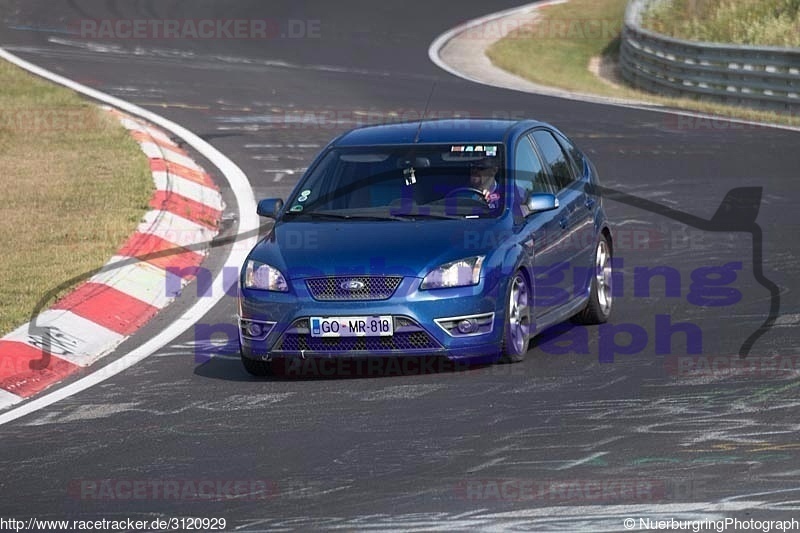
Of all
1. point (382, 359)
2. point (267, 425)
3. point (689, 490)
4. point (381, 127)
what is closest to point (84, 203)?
point (381, 127)

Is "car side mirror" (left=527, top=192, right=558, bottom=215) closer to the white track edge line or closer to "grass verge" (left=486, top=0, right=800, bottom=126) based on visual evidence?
the white track edge line

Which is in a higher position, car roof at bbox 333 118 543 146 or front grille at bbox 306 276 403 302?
car roof at bbox 333 118 543 146

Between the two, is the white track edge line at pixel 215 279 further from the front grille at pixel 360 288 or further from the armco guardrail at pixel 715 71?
the armco guardrail at pixel 715 71

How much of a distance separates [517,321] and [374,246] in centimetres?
100

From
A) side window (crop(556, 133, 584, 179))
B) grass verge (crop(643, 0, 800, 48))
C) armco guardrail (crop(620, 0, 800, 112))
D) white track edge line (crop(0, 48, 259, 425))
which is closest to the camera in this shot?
white track edge line (crop(0, 48, 259, 425))

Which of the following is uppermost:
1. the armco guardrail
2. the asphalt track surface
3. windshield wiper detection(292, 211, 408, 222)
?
windshield wiper detection(292, 211, 408, 222)

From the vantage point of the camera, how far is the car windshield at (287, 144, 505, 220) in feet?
32.9

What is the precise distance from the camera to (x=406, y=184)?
1020cm

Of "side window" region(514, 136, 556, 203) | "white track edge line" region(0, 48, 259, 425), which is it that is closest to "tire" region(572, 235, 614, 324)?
"side window" region(514, 136, 556, 203)

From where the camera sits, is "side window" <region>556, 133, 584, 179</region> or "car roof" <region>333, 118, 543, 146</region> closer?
"car roof" <region>333, 118, 543, 146</region>

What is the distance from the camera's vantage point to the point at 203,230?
14.5 metres

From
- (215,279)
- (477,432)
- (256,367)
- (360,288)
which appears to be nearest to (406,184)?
(360,288)

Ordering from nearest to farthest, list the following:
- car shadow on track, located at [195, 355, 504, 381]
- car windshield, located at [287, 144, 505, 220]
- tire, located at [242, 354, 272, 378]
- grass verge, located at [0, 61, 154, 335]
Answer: car shadow on track, located at [195, 355, 504, 381]
tire, located at [242, 354, 272, 378]
car windshield, located at [287, 144, 505, 220]
grass verge, located at [0, 61, 154, 335]

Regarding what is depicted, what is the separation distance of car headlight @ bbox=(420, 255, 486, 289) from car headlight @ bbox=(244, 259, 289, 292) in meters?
0.87
